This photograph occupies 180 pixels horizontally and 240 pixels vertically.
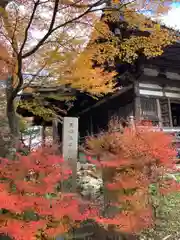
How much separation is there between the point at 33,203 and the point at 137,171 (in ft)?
7.51

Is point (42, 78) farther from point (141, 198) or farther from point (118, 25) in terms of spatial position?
point (141, 198)

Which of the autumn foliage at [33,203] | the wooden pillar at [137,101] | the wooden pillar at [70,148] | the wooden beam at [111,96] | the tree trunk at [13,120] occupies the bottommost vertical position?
the autumn foliage at [33,203]

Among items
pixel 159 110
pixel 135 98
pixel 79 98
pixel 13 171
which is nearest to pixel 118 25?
pixel 135 98

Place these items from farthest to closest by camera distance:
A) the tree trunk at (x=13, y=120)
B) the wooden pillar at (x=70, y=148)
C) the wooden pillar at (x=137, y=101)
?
the wooden pillar at (x=137, y=101), the tree trunk at (x=13, y=120), the wooden pillar at (x=70, y=148)

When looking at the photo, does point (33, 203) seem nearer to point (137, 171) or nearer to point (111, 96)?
point (137, 171)

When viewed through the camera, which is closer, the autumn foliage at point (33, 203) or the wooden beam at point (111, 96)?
the autumn foliage at point (33, 203)

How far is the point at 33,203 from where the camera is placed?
371 cm

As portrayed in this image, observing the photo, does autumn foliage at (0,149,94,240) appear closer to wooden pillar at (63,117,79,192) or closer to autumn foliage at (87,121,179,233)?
wooden pillar at (63,117,79,192)

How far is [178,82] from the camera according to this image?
526 inches

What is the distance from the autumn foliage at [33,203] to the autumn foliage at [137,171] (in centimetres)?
94

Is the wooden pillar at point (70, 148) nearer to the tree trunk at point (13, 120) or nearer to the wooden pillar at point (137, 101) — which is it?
the tree trunk at point (13, 120)

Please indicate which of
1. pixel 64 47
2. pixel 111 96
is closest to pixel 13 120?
pixel 64 47

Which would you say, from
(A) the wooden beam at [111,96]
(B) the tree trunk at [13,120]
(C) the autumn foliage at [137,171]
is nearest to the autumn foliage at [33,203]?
(C) the autumn foliage at [137,171]

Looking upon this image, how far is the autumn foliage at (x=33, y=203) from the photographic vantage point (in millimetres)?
3416
